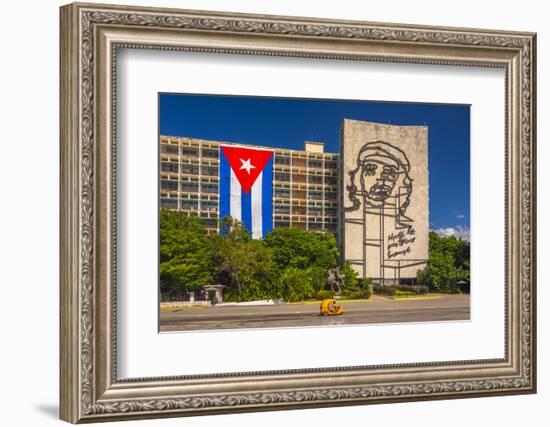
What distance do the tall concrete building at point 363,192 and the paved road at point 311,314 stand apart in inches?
9.3

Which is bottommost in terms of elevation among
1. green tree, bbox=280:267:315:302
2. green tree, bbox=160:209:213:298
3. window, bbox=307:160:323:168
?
green tree, bbox=280:267:315:302

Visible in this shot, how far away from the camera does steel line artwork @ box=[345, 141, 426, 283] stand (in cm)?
741

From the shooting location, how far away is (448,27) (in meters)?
7.34

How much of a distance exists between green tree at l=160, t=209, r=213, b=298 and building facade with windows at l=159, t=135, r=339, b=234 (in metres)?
0.08

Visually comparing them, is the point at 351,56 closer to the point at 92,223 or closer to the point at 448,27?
the point at 448,27

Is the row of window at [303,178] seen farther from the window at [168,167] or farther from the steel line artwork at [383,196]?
the window at [168,167]

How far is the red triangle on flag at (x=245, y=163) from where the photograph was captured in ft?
23.7

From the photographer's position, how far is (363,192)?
745 cm

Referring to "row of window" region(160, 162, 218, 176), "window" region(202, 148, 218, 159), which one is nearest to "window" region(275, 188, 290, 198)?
"window" region(202, 148, 218, 159)

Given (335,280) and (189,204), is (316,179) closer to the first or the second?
(335,280)

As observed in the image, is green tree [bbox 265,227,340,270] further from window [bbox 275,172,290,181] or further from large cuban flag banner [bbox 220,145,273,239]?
window [bbox 275,172,290,181]

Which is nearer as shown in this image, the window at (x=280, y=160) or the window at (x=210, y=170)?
the window at (x=210, y=170)

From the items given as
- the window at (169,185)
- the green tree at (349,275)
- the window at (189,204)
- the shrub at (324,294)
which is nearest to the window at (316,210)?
the green tree at (349,275)

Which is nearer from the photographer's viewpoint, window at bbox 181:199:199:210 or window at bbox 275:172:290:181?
window at bbox 181:199:199:210
